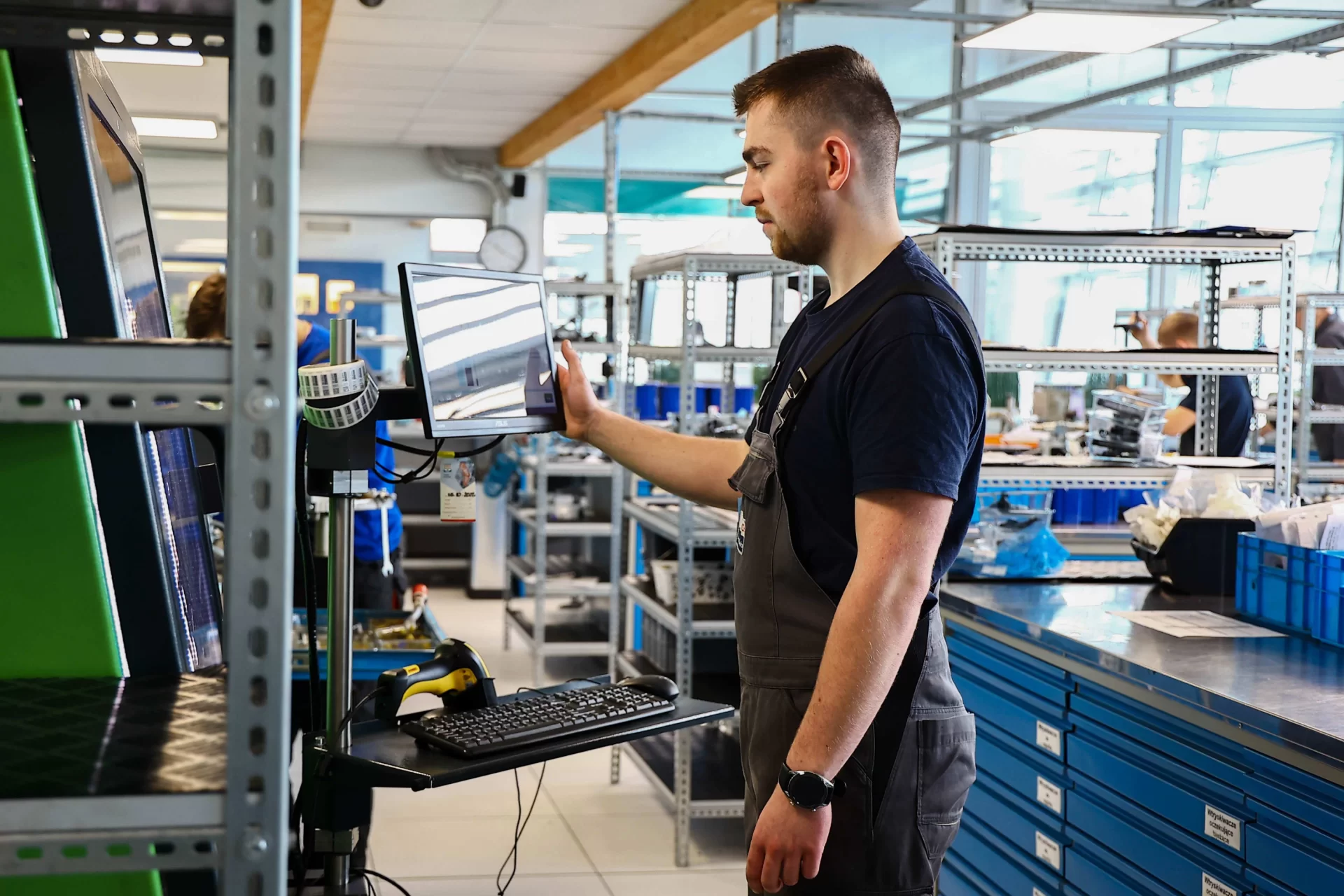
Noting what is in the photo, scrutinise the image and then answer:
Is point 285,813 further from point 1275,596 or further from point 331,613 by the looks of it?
point 1275,596

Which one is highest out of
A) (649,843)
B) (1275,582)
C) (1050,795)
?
(1275,582)

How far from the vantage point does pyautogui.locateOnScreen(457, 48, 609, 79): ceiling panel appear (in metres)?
6.51

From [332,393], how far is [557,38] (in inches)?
199

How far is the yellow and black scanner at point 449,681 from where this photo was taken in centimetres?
171

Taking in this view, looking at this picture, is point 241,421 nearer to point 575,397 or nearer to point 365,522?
point 575,397

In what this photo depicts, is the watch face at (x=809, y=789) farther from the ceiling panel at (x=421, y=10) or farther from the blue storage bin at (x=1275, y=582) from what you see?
the ceiling panel at (x=421, y=10)

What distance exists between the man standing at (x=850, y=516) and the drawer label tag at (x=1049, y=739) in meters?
0.96

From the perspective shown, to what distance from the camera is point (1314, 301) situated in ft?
20.9

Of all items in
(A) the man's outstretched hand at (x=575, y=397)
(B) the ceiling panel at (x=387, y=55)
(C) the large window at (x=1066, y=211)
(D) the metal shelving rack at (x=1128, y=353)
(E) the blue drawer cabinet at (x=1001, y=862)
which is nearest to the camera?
(A) the man's outstretched hand at (x=575, y=397)

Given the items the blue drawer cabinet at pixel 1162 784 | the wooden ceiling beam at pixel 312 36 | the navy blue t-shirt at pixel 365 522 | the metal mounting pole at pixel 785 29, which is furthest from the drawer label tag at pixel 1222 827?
the wooden ceiling beam at pixel 312 36

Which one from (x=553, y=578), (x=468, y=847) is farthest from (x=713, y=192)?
(x=468, y=847)

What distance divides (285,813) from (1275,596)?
2403mm

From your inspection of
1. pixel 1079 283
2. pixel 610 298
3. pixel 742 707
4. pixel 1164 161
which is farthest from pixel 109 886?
pixel 1164 161

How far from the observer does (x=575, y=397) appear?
213 centimetres
